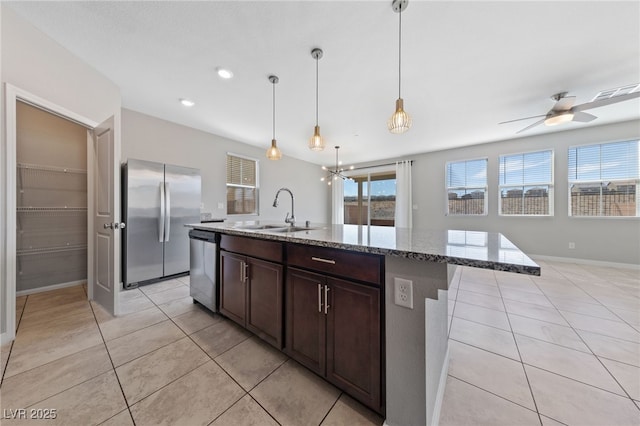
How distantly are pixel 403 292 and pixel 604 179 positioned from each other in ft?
18.7

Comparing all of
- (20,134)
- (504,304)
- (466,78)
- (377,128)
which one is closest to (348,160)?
(377,128)

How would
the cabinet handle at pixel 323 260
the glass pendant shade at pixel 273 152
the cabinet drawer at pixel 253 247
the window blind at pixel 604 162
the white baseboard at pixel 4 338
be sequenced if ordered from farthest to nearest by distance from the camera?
1. the window blind at pixel 604 162
2. the glass pendant shade at pixel 273 152
3. the white baseboard at pixel 4 338
4. the cabinet drawer at pixel 253 247
5. the cabinet handle at pixel 323 260

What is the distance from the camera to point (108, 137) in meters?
2.26

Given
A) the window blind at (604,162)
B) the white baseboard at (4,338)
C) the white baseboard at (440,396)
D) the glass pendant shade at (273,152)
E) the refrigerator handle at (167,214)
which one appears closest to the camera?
the white baseboard at (440,396)

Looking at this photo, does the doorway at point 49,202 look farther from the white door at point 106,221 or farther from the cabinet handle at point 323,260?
the cabinet handle at point 323,260

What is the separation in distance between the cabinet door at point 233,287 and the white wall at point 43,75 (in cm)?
164

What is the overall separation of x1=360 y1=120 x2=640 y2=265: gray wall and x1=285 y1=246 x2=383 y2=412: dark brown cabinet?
524cm

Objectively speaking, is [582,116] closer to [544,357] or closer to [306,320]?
[544,357]

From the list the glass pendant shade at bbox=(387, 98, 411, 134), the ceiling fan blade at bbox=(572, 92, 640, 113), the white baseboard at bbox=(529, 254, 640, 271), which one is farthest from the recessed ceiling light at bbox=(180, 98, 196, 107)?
the white baseboard at bbox=(529, 254, 640, 271)

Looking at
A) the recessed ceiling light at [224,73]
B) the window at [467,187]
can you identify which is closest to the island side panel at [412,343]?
the recessed ceiling light at [224,73]

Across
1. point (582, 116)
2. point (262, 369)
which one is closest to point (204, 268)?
point (262, 369)

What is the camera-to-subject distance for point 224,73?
241 cm

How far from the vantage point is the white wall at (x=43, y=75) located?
170 cm

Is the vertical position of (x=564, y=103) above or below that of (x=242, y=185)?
above
